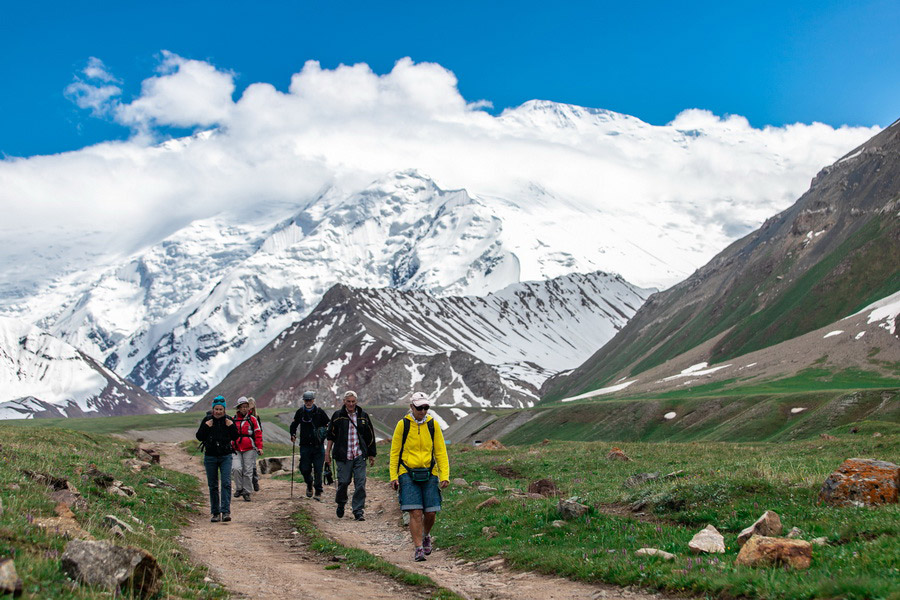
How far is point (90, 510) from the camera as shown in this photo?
1586 centimetres

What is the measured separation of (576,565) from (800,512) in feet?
16.8

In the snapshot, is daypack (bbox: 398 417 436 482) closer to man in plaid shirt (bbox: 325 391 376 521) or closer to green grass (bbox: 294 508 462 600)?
green grass (bbox: 294 508 462 600)

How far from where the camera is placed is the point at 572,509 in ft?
58.1

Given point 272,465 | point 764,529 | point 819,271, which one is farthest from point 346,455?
point 819,271

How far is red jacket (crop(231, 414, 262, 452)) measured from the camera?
26422 mm

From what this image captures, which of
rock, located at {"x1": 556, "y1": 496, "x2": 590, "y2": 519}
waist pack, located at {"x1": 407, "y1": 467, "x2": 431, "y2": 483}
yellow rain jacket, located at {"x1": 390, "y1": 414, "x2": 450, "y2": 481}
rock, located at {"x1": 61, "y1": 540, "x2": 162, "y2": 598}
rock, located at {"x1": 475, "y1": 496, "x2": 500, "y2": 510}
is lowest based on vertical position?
rock, located at {"x1": 475, "y1": 496, "x2": 500, "y2": 510}

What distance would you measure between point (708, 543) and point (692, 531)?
5.80 feet

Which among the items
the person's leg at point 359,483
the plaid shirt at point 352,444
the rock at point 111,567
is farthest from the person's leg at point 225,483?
the rock at point 111,567

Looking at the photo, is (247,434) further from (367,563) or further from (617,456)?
(617,456)

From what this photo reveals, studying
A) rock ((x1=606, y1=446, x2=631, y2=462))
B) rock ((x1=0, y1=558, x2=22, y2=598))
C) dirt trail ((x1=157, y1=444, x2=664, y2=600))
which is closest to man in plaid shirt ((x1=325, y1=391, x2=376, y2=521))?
dirt trail ((x1=157, y1=444, x2=664, y2=600))

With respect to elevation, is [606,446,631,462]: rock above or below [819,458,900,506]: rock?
below

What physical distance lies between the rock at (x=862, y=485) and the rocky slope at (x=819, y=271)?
130 metres

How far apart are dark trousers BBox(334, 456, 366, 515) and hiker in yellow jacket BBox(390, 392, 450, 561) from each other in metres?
5.57

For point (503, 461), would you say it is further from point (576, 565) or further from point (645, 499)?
point (576, 565)
